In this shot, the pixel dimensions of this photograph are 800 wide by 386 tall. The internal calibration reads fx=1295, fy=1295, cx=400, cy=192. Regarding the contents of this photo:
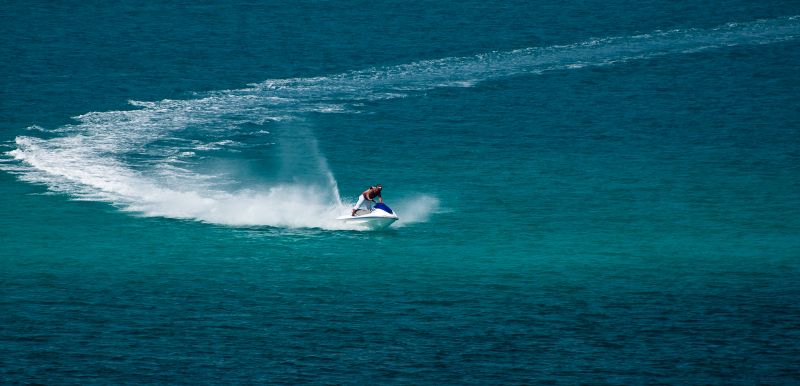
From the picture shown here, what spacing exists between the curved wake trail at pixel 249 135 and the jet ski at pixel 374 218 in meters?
1.80

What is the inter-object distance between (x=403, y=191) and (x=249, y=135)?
20762 millimetres

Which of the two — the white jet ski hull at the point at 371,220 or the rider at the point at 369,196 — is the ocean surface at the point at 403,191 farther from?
the rider at the point at 369,196

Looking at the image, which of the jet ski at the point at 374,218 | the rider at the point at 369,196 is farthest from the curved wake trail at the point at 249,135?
the rider at the point at 369,196

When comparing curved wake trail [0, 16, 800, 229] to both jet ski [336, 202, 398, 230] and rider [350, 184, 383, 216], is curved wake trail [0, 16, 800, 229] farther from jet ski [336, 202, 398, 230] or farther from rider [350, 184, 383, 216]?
rider [350, 184, 383, 216]

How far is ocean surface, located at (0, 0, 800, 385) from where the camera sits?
66688 millimetres

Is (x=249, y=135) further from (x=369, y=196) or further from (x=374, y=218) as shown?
(x=369, y=196)

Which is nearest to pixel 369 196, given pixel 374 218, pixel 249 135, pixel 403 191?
pixel 374 218

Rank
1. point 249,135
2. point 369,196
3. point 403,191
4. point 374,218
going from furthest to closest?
point 249,135, point 403,191, point 374,218, point 369,196

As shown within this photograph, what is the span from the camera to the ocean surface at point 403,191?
66.7 meters

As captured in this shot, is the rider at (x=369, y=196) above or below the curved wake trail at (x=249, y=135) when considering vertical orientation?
below

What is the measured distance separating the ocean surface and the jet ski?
1079 mm

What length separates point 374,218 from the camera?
83812mm

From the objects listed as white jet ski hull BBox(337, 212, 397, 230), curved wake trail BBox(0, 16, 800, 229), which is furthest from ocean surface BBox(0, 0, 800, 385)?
white jet ski hull BBox(337, 212, 397, 230)

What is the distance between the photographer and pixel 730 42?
457ft
